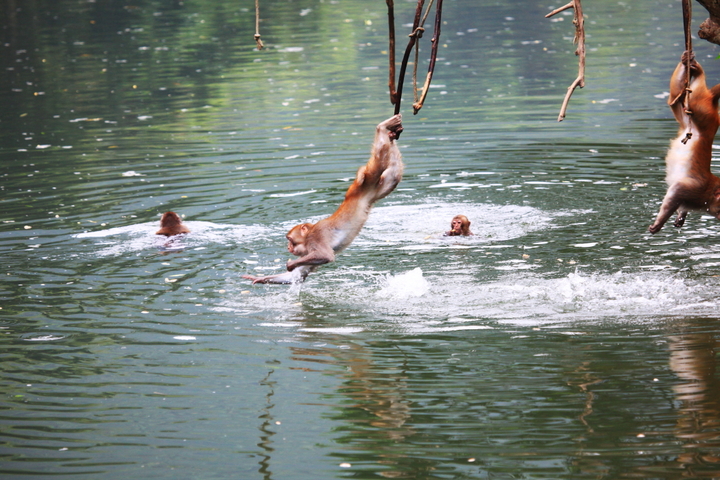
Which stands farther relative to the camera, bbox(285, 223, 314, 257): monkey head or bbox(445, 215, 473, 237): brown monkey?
bbox(445, 215, 473, 237): brown monkey

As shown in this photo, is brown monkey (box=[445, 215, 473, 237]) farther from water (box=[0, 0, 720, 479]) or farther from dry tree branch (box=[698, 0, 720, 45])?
dry tree branch (box=[698, 0, 720, 45])

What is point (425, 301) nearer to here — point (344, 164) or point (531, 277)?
point (531, 277)

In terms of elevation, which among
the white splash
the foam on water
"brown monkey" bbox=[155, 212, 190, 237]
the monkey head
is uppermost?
the monkey head

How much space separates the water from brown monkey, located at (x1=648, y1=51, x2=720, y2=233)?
1.08 metres

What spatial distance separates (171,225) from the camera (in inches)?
492

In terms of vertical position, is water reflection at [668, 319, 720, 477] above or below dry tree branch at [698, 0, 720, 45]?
below

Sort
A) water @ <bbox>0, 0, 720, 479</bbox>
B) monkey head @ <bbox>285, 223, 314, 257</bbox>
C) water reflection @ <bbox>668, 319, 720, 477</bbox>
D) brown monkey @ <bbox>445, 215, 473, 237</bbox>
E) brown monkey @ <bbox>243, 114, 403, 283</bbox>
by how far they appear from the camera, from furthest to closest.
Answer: brown monkey @ <bbox>445, 215, 473, 237</bbox> → monkey head @ <bbox>285, 223, 314, 257</bbox> → brown monkey @ <bbox>243, 114, 403, 283</bbox> → water @ <bbox>0, 0, 720, 479</bbox> → water reflection @ <bbox>668, 319, 720, 477</bbox>

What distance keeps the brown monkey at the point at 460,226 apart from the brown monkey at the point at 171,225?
3.66m

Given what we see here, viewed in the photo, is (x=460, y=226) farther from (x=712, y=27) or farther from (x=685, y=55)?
(x=685, y=55)

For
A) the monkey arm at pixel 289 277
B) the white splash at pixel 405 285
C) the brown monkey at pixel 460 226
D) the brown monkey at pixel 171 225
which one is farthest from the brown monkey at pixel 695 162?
the brown monkey at pixel 171 225

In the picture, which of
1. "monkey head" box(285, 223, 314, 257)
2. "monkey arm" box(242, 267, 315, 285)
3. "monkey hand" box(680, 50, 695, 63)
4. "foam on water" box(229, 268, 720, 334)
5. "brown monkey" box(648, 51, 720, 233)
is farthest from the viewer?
"monkey arm" box(242, 267, 315, 285)

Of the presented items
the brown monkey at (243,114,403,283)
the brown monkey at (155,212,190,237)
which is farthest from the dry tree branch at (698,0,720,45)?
the brown monkey at (155,212,190,237)

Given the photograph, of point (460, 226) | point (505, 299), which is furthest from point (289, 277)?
point (460, 226)

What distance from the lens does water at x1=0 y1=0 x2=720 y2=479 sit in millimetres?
6762
